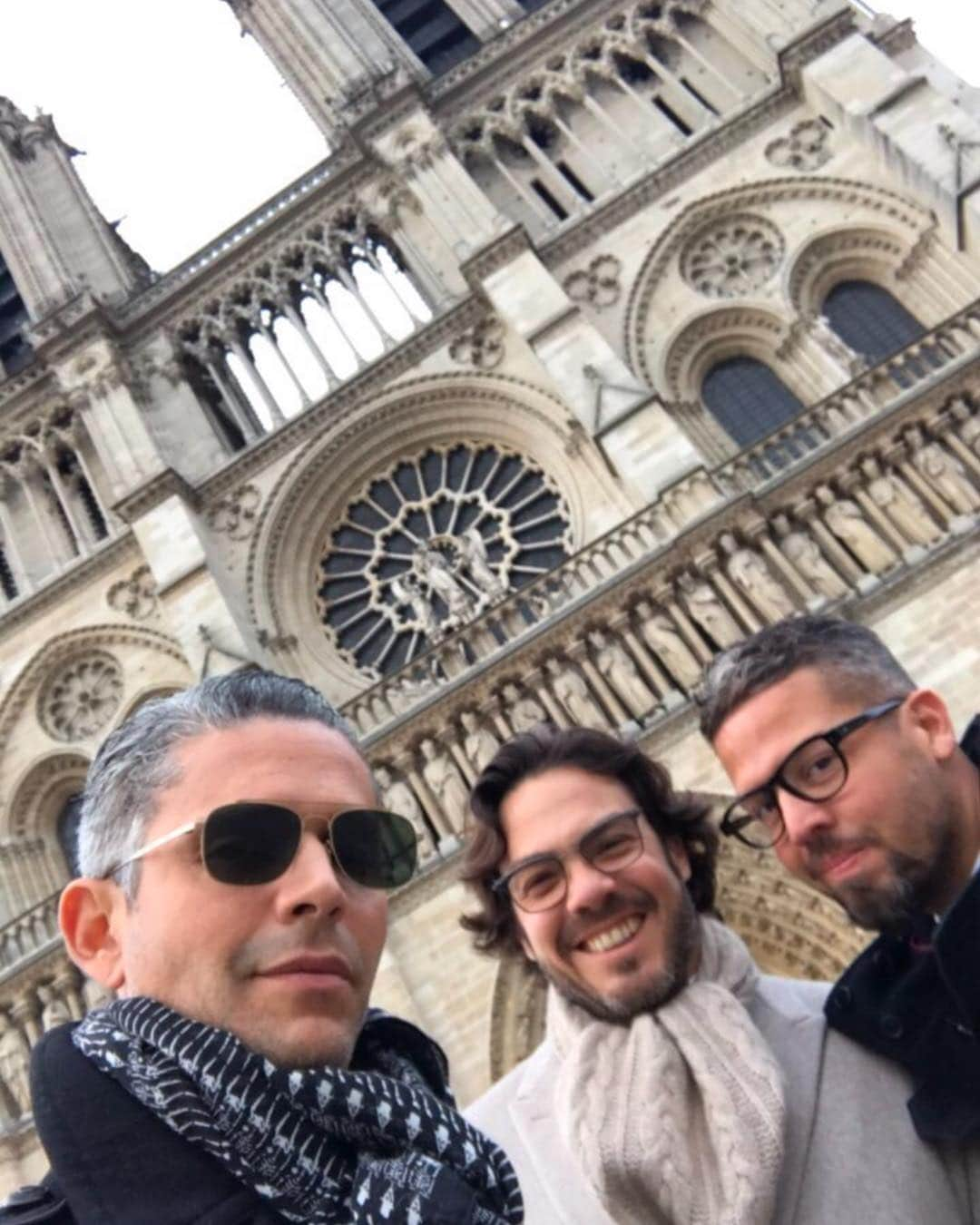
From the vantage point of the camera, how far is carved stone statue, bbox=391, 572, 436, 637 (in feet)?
40.5

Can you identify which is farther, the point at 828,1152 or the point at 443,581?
the point at 443,581

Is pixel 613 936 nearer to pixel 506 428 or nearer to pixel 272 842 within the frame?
pixel 272 842

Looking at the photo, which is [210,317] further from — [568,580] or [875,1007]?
[875,1007]

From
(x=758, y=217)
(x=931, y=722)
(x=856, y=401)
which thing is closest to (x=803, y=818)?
(x=931, y=722)

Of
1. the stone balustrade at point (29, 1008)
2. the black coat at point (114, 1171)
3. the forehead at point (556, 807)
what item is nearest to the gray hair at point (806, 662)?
the forehead at point (556, 807)

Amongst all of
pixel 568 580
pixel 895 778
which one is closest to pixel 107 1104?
pixel 895 778

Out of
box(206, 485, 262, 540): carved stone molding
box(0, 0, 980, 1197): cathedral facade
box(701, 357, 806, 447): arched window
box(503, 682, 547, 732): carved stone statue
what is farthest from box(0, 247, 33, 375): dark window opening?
box(503, 682, 547, 732): carved stone statue

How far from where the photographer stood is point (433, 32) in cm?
1858

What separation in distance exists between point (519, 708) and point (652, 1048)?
7.46 meters

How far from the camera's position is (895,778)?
7.80 feet

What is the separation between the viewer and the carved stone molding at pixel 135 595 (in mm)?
13930

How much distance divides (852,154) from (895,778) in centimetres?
1272

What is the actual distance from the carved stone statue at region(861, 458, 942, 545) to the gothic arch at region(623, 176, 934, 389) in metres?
3.70

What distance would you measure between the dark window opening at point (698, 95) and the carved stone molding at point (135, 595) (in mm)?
9950
